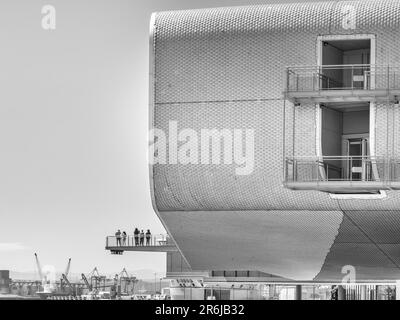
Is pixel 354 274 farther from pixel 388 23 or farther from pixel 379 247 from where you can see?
pixel 388 23

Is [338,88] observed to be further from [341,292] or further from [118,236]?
[118,236]

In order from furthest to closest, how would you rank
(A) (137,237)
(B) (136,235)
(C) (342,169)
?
(A) (137,237)
(B) (136,235)
(C) (342,169)

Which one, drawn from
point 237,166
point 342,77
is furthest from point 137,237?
point 342,77

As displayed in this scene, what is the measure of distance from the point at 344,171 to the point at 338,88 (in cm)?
347

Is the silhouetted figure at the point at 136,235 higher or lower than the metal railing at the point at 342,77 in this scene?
lower

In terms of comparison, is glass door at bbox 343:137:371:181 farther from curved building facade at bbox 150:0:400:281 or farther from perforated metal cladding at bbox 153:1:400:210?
perforated metal cladding at bbox 153:1:400:210

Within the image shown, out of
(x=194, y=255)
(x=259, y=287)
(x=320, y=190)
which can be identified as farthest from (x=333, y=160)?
(x=259, y=287)

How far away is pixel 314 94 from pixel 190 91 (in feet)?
17.8

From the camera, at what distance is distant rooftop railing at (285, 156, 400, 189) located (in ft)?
169

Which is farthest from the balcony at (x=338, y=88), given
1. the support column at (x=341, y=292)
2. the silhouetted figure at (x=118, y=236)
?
the silhouetted figure at (x=118, y=236)

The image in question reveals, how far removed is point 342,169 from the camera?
5394 centimetres

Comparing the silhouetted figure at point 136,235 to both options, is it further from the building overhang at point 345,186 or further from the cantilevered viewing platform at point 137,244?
the building overhang at point 345,186

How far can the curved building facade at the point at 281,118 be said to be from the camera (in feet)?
171

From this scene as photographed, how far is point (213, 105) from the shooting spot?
178ft
